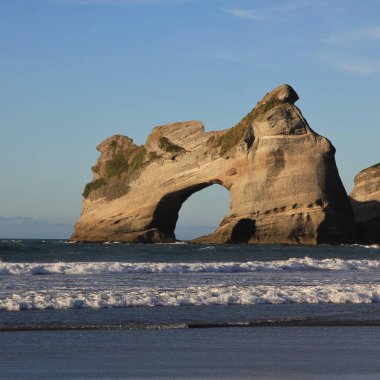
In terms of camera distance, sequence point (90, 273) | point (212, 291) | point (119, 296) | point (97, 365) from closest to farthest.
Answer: point (97, 365) < point (119, 296) < point (212, 291) < point (90, 273)

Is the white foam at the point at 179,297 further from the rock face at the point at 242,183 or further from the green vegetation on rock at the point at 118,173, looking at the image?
the green vegetation on rock at the point at 118,173

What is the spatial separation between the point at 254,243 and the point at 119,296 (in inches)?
1761

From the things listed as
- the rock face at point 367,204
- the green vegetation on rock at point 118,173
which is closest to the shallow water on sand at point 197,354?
the rock face at point 367,204

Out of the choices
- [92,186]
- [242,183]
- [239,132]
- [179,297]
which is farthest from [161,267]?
[92,186]

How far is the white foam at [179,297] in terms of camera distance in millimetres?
16141

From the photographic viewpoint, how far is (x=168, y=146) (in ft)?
230

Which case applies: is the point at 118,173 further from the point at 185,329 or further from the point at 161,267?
the point at 185,329

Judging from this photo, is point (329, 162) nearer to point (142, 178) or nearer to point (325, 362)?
point (142, 178)

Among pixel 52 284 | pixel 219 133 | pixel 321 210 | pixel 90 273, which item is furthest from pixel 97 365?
pixel 219 133

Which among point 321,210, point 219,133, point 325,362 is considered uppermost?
point 219,133

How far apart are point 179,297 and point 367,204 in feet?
188

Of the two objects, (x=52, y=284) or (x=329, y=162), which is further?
(x=329, y=162)

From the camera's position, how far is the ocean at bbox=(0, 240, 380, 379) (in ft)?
33.0

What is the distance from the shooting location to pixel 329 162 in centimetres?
6391
